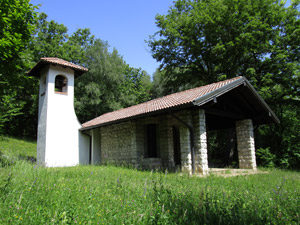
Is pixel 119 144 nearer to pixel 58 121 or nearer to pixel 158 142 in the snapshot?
pixel 158 142

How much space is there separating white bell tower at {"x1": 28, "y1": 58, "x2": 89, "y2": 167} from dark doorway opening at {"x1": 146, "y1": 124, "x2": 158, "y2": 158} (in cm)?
481

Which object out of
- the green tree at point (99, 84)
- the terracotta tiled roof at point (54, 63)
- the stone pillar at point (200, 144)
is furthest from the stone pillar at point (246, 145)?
the green tree at point (99, 84)

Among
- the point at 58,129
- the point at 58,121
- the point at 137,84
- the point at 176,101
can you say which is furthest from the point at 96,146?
Answer: the point at 137,84

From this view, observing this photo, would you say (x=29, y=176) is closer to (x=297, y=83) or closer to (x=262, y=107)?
(x=262, y=107)

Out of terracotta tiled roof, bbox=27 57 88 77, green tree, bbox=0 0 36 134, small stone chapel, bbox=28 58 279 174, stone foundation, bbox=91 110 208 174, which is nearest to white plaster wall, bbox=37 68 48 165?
small stone chapel, bbox=28 58 279 174

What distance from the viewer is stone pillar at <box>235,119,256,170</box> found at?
36.6 ft

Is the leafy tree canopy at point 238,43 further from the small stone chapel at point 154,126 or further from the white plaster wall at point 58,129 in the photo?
the white plaster wall at point 58,129

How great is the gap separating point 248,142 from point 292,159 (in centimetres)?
479

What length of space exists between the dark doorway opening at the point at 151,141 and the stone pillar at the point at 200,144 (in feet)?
9.38

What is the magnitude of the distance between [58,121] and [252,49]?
1336cm

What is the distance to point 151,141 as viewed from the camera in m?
11.5

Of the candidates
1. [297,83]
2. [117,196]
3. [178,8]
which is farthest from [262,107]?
[178,8]

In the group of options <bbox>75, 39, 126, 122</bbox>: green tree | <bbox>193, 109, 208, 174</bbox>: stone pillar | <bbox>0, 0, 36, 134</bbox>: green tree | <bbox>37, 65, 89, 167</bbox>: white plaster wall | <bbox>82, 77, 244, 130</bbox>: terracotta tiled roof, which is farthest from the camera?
<bbox>75, 39, 126, 122</bbox>: green tree

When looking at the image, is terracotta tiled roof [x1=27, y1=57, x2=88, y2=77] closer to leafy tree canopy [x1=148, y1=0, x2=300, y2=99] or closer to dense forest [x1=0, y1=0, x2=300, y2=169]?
dense forest [x1=0, y1=0, x2=300, y2=169]
